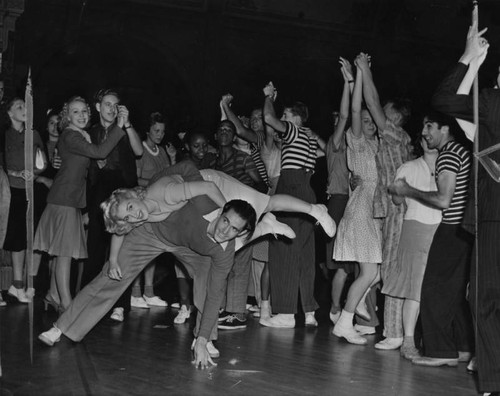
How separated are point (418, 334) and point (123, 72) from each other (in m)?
8.69

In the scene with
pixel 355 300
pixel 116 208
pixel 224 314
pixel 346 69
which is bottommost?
pixel 224 314

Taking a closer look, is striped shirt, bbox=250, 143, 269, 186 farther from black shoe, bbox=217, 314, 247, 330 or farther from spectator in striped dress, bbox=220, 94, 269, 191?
black shoe, bbox=217, 314, 247, 330

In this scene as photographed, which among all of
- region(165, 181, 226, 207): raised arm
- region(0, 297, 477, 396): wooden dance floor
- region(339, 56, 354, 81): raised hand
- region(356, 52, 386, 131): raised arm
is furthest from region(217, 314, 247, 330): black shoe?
region(339, 56, 354, 81): raised hand

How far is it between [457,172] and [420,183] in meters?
0.44

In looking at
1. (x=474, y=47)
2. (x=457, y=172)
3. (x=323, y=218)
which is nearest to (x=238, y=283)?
(x=323, y=218)

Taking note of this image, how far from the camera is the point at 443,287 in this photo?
4996mm

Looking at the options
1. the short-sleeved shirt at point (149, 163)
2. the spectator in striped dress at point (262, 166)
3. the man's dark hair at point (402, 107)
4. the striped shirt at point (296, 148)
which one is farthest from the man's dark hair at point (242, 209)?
the short-sleeved shirt at point (149, 163)

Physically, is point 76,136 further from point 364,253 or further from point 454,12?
point 454,12

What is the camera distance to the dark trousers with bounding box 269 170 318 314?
6.34 metres

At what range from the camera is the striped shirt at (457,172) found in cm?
→ 493

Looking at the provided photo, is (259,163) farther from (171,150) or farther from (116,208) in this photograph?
(116,208)

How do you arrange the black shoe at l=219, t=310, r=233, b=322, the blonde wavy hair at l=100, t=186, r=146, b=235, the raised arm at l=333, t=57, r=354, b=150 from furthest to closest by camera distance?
the black shoe at l=219, t=310, r=233, b=322 → the raised arm at l=333, t=57, r=354, b=150 → the blonde wavy hair at l=100, t=186, r=146, b=235

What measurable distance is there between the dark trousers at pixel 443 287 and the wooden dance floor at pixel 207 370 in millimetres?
154

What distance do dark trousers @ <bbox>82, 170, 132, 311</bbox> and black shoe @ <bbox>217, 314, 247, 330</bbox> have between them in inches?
36.8
